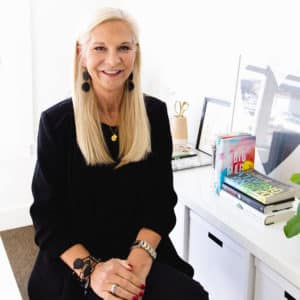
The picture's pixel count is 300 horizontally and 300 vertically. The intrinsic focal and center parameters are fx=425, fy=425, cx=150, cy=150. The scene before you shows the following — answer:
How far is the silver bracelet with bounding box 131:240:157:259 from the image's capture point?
138cm

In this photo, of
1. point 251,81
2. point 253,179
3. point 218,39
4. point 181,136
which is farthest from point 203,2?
point 253,179

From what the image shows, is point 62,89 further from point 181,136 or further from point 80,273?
point 80,273

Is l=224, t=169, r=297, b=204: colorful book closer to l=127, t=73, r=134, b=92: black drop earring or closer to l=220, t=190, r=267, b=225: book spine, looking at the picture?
l=220, t=190, r=267, b=225: book spine

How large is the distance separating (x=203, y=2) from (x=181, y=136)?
2.22ft

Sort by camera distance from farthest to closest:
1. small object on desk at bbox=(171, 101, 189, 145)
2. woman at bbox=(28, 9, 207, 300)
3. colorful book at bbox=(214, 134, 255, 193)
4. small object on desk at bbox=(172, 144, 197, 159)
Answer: small object on desk at bbox=(171, 101, 189, 145), small object on desk at bbox=(172, 144, 197, 159), colorful book at bbox=(214, 134, 255, 193), woman at bbox=(28, 9, 207, 300)

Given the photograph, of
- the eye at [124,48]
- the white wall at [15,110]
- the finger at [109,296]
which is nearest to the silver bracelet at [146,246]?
the finger at [109,296]

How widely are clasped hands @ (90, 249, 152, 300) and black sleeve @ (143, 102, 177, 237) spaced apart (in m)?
0.20

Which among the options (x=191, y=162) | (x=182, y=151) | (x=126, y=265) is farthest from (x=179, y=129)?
(x=126, y=265)

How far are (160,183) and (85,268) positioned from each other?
401mm

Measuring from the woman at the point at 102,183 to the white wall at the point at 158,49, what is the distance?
0.62m

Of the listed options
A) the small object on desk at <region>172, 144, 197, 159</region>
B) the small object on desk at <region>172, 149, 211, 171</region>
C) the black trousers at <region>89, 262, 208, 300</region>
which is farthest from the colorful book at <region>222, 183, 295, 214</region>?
the small object on desk at <region>172, 144, 197, 159</region>

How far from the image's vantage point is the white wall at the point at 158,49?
5.89 ft

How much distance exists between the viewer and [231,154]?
5.36 feet

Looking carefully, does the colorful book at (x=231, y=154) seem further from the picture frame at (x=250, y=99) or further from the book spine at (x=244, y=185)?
the picture frame at (x=250, y=99)
